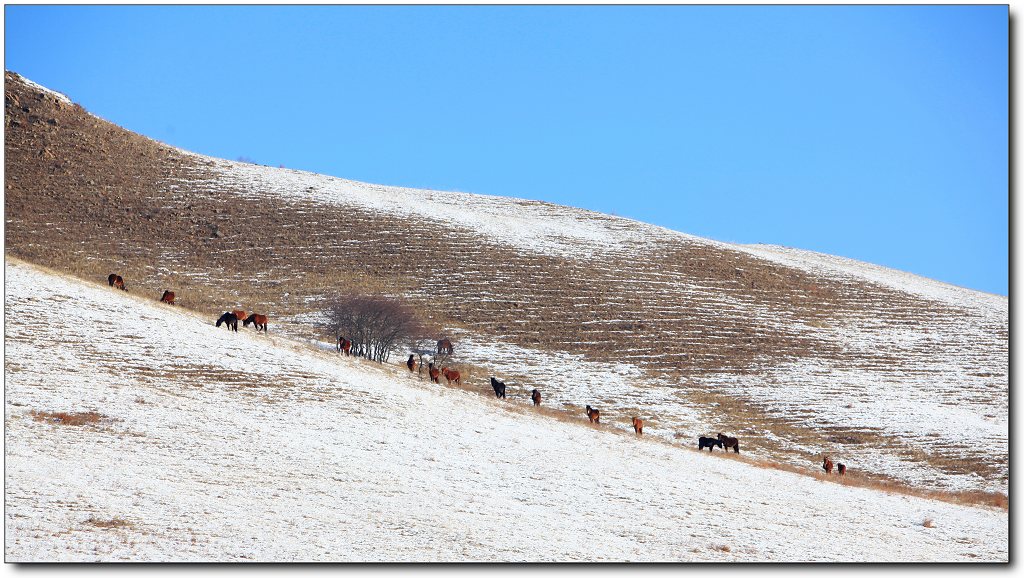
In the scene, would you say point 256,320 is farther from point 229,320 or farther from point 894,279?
point 894,279

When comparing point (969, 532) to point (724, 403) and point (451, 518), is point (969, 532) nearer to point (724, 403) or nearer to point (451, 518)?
point (451, 518)

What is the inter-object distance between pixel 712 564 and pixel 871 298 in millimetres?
45185

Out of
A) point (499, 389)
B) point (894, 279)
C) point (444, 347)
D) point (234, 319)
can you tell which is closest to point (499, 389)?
point (499, 389)

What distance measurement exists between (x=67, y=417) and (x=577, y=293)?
32.6 meters

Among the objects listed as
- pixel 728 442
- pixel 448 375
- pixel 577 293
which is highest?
pixel 577 293

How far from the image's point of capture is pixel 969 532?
66.7 feet

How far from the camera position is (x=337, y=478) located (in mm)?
19984

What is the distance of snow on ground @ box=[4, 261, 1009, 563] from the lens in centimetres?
1566

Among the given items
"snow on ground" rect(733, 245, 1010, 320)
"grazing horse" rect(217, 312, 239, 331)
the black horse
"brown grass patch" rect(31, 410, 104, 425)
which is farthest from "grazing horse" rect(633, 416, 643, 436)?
"snow on ground" rect(733, 245, 1010, 320)

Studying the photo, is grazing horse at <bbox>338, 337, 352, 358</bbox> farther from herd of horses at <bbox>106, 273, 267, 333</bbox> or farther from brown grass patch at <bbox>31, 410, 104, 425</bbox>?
brown grass patch at <bbox>31, 410, 104, 425</bbox>

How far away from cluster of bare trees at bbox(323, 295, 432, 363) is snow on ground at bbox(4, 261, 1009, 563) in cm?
614

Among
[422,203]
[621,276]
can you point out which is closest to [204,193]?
[422,203]

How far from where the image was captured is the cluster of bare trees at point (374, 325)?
3859 centimetres

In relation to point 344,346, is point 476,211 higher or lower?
higher
